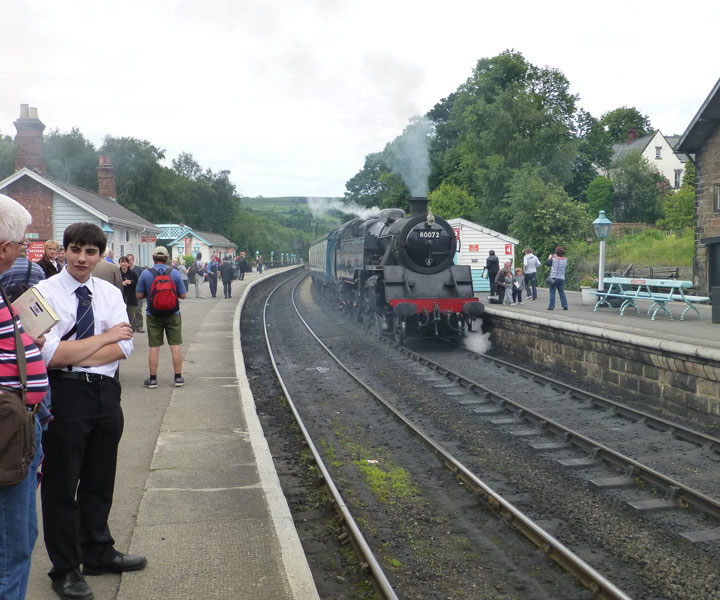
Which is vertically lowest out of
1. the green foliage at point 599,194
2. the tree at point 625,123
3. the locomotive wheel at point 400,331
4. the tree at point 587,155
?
the locomotive wheel at point 400,331

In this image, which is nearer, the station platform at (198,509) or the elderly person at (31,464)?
the elderly person at (31,464)

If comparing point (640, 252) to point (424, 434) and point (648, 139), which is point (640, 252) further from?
point (648, 139)

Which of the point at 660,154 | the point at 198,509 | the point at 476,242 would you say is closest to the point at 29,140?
the point at 476,242

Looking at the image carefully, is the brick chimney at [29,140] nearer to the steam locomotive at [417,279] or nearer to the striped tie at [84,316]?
the steam locomotive at [417,279]

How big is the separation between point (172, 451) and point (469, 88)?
47.2 m

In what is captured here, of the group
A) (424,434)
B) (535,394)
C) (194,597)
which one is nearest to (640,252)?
(535,394)

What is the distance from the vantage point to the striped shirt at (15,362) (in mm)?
2436

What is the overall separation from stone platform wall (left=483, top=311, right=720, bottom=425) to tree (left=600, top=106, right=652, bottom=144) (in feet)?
220

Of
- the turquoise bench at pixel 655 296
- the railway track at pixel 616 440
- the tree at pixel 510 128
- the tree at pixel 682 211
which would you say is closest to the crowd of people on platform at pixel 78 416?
the railway track at pixel 616 440

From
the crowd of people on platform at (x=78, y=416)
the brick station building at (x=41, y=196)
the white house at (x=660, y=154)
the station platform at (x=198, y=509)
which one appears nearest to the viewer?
the crowd of people on platform at (x=78, y=416)

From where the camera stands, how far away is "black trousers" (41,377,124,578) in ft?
10.8

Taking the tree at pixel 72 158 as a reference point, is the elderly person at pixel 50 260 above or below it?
below

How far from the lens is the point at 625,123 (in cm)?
7381

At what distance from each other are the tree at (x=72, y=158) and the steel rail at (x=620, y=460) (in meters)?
55.4
